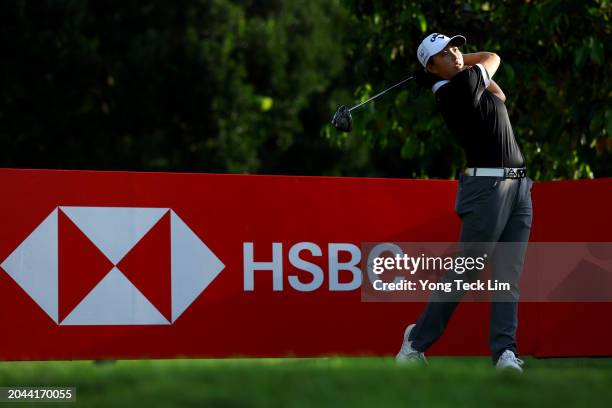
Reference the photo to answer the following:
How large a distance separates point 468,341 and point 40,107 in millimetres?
23945

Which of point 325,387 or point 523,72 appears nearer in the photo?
point 325,387

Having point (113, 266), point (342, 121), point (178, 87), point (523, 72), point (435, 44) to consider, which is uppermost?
point (178, 87)

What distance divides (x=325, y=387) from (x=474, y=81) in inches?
95.4

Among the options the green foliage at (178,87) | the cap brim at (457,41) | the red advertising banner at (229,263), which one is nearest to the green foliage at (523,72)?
the red advertising banner at (229,263)

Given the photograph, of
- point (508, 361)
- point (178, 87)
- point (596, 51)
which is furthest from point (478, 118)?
point (178, 87)

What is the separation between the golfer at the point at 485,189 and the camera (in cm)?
604

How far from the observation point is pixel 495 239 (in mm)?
6090

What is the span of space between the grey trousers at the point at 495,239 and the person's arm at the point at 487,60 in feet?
2.01

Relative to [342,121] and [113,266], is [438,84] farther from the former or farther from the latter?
[113,266]

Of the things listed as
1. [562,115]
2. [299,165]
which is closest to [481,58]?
[562,115]

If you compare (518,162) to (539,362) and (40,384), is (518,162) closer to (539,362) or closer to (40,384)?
(539,362)

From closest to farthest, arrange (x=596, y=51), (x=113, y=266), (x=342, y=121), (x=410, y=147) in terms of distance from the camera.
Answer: (x=113, y=266)
(x=342, y=121)
(x=596, y=51)
(x=410, y=147)

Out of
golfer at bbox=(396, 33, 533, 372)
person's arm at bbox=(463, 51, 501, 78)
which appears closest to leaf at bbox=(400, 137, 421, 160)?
person's arm at bbox=(463, 51, 501, 78)

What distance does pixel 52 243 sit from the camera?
264 inches
